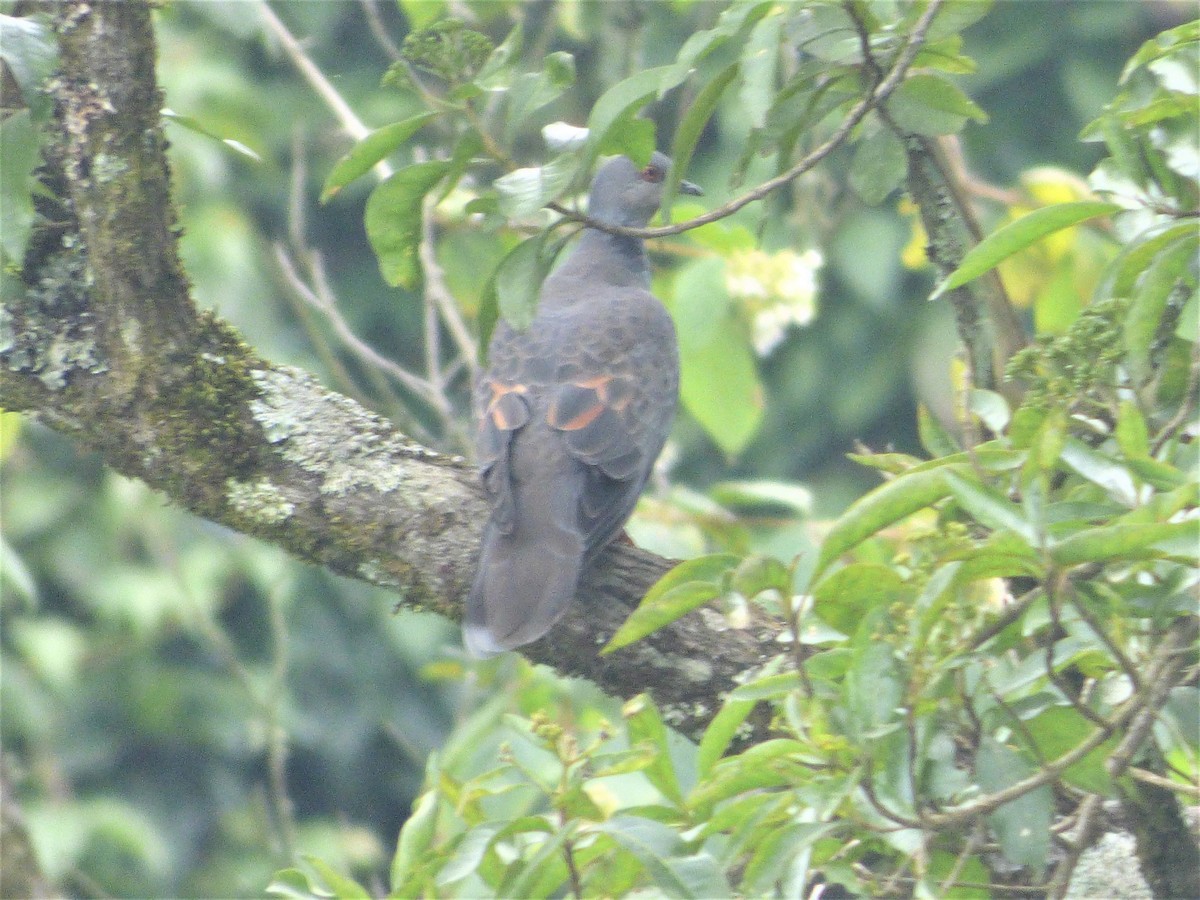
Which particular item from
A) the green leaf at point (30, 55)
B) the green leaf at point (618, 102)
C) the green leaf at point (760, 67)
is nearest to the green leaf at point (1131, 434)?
the green leaf at point (760, 67)

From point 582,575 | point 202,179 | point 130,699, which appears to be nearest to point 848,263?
point 202,179

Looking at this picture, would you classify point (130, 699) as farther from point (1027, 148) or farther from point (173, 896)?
point (1027, 148)

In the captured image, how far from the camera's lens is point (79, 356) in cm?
227

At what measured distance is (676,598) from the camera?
1.56 m

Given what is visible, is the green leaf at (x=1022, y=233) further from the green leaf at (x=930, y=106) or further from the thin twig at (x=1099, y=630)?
the thin twig at (x=1099, y=630)

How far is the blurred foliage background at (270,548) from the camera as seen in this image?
6.43 metres

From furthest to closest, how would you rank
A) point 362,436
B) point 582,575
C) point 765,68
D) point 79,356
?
point 582,575 < point 362,436 < point 79,356 < point 765,68

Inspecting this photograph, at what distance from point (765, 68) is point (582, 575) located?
1.22 metres

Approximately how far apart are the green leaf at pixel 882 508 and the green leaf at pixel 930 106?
785 millimetres

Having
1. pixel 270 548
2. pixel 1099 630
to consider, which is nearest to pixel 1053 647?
pixel 1099 630

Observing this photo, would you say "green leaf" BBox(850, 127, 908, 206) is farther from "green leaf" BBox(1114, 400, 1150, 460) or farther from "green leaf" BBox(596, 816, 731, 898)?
"green leaf" BBox(596, 816, 731, 898)

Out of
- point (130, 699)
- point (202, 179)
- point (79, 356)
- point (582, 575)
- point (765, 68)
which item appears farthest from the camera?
point (130, 699)

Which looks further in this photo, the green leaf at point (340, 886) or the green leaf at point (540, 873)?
the green leaf at point (340, 886)

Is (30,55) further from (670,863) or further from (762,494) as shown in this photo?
(762,494)
